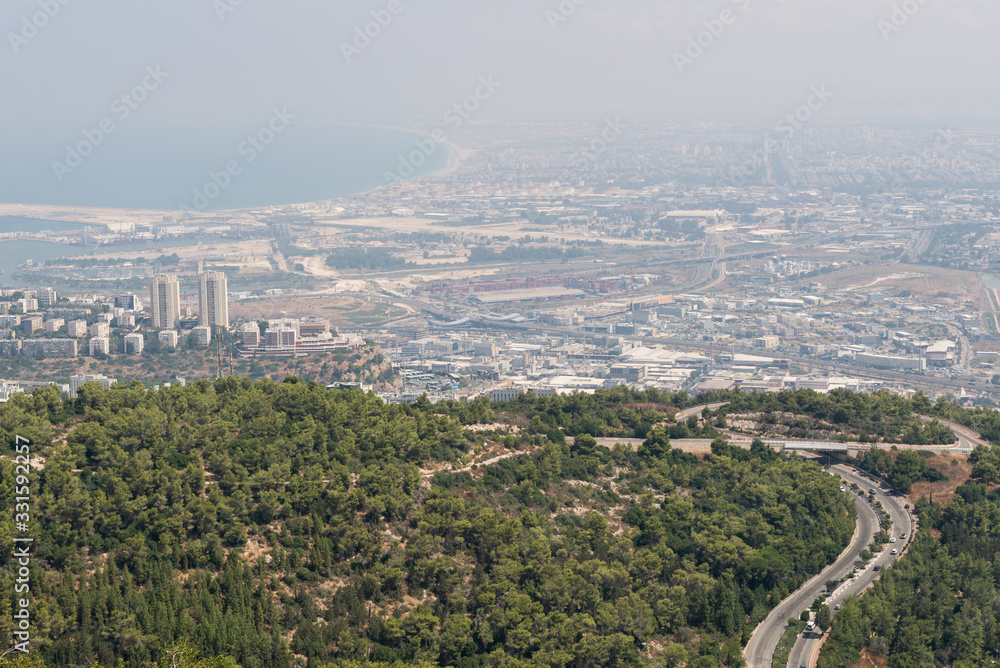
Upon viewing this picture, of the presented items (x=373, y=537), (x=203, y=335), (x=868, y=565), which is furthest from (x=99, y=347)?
(x=868, y=565)

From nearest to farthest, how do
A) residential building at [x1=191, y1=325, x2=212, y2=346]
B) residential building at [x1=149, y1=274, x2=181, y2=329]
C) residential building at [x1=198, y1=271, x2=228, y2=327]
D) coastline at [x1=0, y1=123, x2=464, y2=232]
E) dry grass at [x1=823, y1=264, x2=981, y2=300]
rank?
residential building at [x1=191, y1=325, x2=212, y2=346]
residential building at [x1=149, y1=274, x2=181, y2=329]
residential building at [x1=198, y1=271, x2=228, y2=327]
dry grass at [x1=823, y1=264, x2=981, y2=300]
coastline at [x1=0, y1=123, x2=464, y2=232]

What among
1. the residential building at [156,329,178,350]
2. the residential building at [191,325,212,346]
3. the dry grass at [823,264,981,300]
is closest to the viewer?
the residential building at [156,329,178,350]

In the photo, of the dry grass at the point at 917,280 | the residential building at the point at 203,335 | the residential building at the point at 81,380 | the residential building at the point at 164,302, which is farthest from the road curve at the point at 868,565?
the dry grass at the point at 917,280

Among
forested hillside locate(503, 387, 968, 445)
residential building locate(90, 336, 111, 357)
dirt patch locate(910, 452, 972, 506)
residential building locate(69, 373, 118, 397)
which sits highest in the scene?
forested hillside locate(503, 387, 968, 445)

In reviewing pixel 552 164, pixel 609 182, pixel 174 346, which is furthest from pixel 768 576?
pixel 552 164

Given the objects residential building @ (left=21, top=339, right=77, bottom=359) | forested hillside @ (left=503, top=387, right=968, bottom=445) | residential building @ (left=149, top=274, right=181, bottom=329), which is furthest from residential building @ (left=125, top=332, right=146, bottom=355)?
forested hillside @ (left=503, top=387, right=968, bottom=445)

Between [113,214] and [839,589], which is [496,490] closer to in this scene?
[839,589]

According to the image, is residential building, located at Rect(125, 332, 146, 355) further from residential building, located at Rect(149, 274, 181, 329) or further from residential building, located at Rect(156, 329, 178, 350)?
residential building, located at Rect(149, 274, 181, 329)
